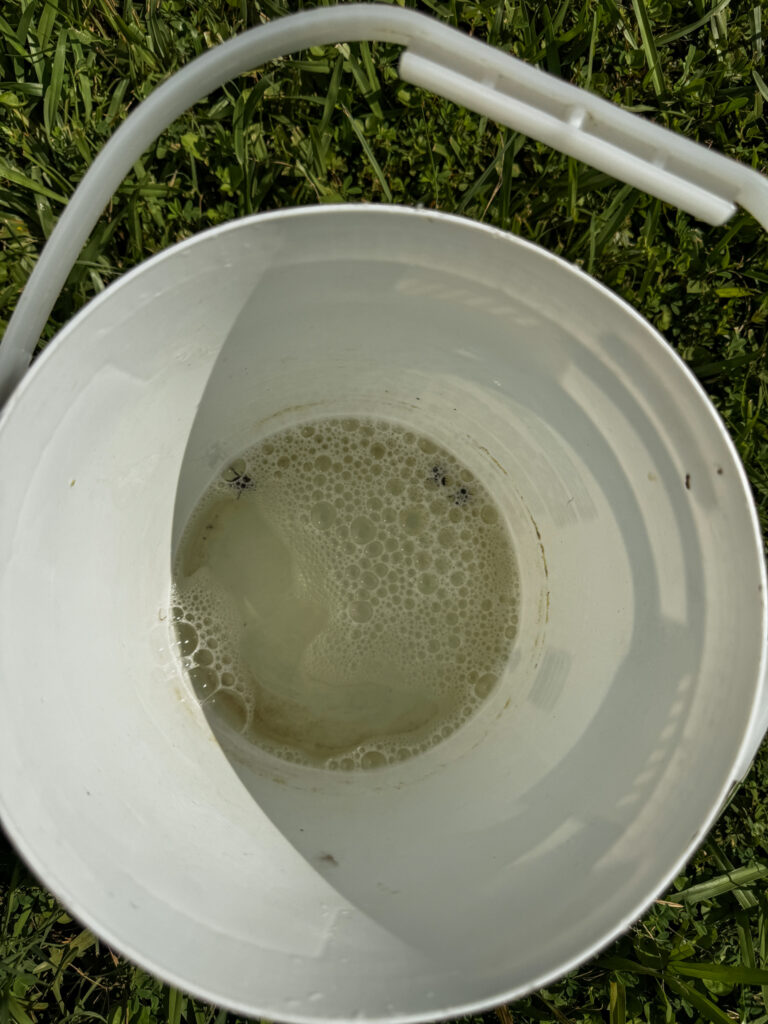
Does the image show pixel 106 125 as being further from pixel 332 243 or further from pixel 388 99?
pixel 332 243

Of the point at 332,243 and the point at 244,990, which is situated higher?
the point at 332,243

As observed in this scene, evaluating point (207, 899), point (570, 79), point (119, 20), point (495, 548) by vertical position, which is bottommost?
point (207, 899)

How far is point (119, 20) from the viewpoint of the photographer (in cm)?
104

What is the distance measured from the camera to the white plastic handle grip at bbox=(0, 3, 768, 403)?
657 mm

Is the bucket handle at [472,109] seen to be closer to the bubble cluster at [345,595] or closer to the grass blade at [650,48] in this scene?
the bubble cluster at [345,595]

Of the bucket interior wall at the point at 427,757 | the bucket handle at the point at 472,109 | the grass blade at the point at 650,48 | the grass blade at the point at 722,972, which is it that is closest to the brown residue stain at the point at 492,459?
the bucket interior wall at the point at 427,757

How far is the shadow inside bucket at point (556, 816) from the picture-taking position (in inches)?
26.9

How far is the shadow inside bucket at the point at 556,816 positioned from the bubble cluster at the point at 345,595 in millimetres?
122

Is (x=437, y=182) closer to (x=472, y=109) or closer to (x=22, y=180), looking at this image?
(x=472, y=109)

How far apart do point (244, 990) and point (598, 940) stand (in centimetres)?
29

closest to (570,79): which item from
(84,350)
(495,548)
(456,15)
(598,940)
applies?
(456,15)

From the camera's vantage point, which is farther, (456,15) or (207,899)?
(456,15)

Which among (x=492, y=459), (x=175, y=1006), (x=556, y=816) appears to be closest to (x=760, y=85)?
(x=492, y=459)

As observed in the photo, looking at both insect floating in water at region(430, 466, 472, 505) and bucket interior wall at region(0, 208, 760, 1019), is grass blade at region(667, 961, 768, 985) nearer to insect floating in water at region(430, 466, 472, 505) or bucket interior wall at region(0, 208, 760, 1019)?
bucket interior wall at region(0, 208, 760, 1019)
